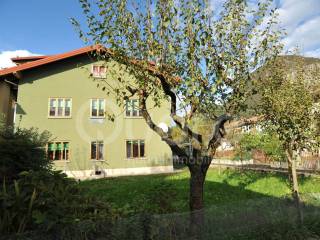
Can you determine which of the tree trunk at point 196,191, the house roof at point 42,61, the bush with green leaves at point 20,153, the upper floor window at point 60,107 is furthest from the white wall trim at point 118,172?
the tree trunk at point 196,191

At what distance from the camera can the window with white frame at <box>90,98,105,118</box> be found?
2173 centimetres

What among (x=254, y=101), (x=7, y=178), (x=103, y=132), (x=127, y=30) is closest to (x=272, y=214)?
(x=254, y=101)

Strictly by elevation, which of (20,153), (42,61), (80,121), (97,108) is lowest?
(20,153)

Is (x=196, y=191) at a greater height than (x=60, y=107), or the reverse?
(x=60, y=107)

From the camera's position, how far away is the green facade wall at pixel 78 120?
2080 cm

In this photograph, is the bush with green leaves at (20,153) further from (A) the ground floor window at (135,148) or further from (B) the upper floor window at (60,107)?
(A) the ground floor window at (135,148)

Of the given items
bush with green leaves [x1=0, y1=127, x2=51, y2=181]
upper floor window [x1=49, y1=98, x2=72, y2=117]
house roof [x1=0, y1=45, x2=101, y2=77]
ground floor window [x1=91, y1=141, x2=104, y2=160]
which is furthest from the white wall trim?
bush with green leaves [x1=0, y1=127, x2=51, y2=181]

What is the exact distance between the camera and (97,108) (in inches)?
859

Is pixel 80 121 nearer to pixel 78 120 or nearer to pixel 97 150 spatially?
pixel 78 120

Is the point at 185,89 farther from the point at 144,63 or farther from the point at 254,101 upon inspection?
the point at 254,101

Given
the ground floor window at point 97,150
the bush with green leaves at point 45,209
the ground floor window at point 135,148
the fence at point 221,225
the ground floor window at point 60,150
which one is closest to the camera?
the bush with green leaves at point 45,209

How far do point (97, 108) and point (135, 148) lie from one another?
14.6 ft

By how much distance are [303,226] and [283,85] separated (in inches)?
150

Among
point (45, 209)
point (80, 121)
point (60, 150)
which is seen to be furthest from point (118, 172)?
point (45, 209)
